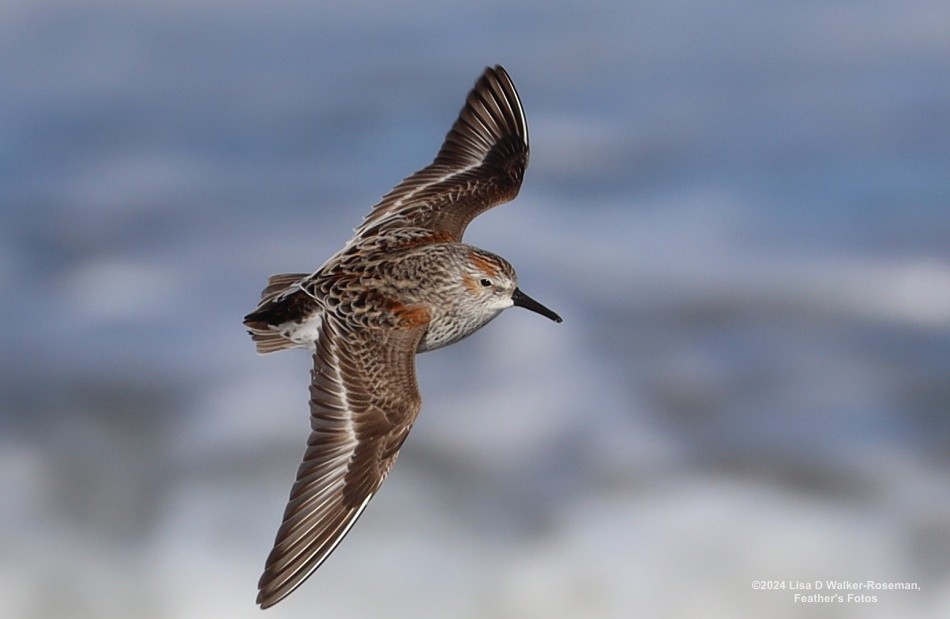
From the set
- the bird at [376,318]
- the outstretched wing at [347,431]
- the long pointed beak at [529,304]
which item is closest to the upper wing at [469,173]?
the bird at [376,318]

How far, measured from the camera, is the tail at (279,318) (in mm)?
7883

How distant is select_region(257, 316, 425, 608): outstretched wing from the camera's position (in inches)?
273

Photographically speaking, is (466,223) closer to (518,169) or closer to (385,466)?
(518,169)

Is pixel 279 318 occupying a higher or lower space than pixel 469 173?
lower

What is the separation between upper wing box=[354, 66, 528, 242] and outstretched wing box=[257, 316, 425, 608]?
1.23m

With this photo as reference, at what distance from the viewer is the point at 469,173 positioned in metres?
9.10

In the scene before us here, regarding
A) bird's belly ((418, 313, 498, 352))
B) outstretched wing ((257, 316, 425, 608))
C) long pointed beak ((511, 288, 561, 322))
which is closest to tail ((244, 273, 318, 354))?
outstretched wing ((257, 316, 425, 608))

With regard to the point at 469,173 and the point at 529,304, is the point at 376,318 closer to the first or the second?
the point at 529,304

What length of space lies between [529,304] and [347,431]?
1.55 meters

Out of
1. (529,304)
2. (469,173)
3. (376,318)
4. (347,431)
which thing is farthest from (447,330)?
(469,173)

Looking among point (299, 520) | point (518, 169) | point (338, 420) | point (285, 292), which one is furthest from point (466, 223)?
point (299, 520)

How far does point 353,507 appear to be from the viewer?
7.01 m

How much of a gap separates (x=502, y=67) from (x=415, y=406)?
3.24 meters

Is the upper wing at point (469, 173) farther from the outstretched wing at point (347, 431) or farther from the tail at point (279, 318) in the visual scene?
the outstretched wing at point (347, 431)
